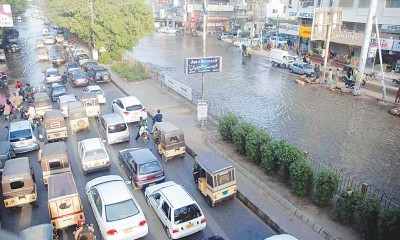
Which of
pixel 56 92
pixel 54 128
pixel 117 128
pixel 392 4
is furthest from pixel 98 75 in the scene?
pixel 392 4

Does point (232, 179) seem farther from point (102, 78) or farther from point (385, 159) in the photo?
point (102, 78)

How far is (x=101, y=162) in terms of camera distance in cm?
1529

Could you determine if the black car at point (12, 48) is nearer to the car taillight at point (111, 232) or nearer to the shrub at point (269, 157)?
the shrub at point (269, 157)

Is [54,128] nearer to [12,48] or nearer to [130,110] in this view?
[130,110]

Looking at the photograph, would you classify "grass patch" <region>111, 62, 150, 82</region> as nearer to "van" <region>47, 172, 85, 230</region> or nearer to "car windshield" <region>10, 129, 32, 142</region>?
"car windshield" <region>10, 129, 32, 142</region>

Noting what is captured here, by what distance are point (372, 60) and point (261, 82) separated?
51.7 feet

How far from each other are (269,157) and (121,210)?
657 centimetres

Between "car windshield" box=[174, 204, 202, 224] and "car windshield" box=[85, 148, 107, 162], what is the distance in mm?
5962

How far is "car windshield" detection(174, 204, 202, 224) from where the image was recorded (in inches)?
426

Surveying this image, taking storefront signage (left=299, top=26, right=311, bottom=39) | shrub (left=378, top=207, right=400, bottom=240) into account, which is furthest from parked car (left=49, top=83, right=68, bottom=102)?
storefront signage (left=299, top=26, right=311, bottom=39)

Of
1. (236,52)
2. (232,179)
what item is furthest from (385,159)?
(236,52)

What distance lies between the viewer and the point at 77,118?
20.1m

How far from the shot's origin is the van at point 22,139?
1747cm

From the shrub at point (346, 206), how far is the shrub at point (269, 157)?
3.36 m
